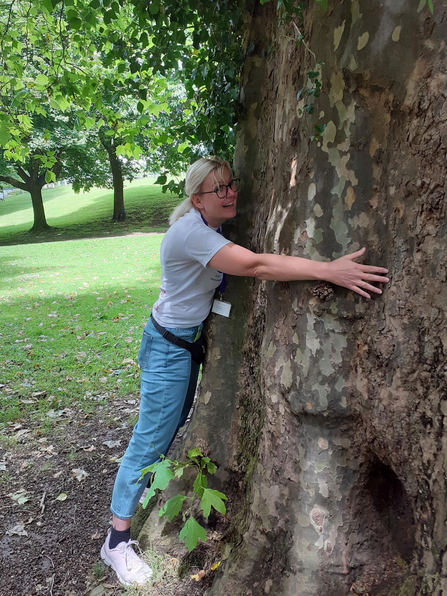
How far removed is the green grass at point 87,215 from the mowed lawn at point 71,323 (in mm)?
6951

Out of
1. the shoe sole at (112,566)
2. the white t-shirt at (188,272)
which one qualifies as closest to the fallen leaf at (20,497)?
the shoe sole at (112,566)

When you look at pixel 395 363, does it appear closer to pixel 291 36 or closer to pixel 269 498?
pixel 269 498

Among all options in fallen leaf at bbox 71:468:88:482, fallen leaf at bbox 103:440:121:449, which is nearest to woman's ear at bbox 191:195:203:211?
fallen leaf at bbox 71:468:88:482

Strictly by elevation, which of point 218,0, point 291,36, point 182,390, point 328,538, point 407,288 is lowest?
point 328,538

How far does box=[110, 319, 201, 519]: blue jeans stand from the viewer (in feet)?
9.62

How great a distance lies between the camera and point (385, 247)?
80.2 inches

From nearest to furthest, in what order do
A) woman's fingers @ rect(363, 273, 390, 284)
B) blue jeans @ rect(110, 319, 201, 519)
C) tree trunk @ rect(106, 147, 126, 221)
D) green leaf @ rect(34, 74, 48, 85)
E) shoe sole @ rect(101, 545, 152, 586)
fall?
woman's fingers @ rect(363, 273, 390, 284) < shoe sole @ rect(101, 545, 152, 586) < blue jeans @ rect(110, 319, 201, 519) < green leaf @ rect(34, 74, 48, 85) < tree trunk @ rect(106, 147, 126, 221)

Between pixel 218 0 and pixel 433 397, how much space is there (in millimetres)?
2589

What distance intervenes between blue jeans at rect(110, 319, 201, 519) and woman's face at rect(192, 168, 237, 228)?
731 mm

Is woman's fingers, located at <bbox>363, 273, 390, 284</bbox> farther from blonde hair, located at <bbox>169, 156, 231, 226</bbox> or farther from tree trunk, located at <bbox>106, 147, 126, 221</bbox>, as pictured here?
tree trunk, located at <bbox>106, 147, 126, 221</bbox>

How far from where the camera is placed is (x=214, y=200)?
276 cm

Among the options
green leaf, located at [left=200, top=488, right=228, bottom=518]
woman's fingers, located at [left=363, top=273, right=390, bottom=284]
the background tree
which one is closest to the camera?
woman's fingers, located at [left=363, top=273, right=390, bottom=284]

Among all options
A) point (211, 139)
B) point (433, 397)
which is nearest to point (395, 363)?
point (433, 397)

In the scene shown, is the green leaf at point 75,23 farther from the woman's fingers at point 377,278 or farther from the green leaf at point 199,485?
the green leaf at point 199,485
